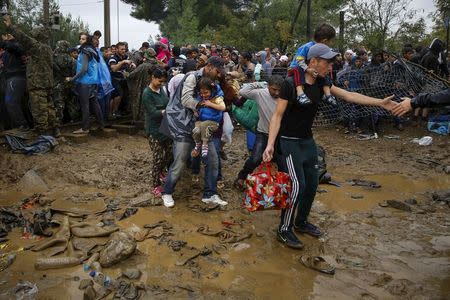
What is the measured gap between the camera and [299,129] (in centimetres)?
414

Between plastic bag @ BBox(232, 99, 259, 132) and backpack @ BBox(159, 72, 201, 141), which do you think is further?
plastic bag @ BBox(232, 99, 259, 132)

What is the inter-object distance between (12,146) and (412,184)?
21.5 feet

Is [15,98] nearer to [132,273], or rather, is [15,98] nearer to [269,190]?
[132,273]

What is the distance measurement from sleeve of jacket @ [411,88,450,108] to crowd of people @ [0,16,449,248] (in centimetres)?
5

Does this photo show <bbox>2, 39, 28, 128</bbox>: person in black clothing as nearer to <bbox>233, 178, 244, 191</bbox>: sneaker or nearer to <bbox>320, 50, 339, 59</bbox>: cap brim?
<bbox>233, 178, 244, 191</bbox>: sneaker

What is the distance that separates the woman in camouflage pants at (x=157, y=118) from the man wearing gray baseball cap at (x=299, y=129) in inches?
75.7

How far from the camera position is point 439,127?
9781mm

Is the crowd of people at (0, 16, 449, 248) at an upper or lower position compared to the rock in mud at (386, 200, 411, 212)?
upper

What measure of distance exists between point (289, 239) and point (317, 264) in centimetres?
49

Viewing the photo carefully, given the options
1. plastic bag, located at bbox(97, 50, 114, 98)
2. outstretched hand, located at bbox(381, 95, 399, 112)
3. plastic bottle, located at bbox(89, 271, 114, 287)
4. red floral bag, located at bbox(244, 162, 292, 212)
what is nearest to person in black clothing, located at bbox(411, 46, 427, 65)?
outstretched hand, located at bbox(381, 95, 399, 112)

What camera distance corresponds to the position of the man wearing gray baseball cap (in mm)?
4023

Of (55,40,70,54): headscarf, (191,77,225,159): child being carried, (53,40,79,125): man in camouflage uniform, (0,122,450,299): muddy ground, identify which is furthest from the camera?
(55,40,70,54): headscarf

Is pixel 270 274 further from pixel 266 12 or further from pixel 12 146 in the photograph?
pixel 266 12

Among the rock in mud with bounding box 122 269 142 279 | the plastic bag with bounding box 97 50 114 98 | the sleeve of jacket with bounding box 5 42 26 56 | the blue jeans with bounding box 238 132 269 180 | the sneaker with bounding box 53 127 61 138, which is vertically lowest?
the rock in mud with bounding box 122 269 142 279
